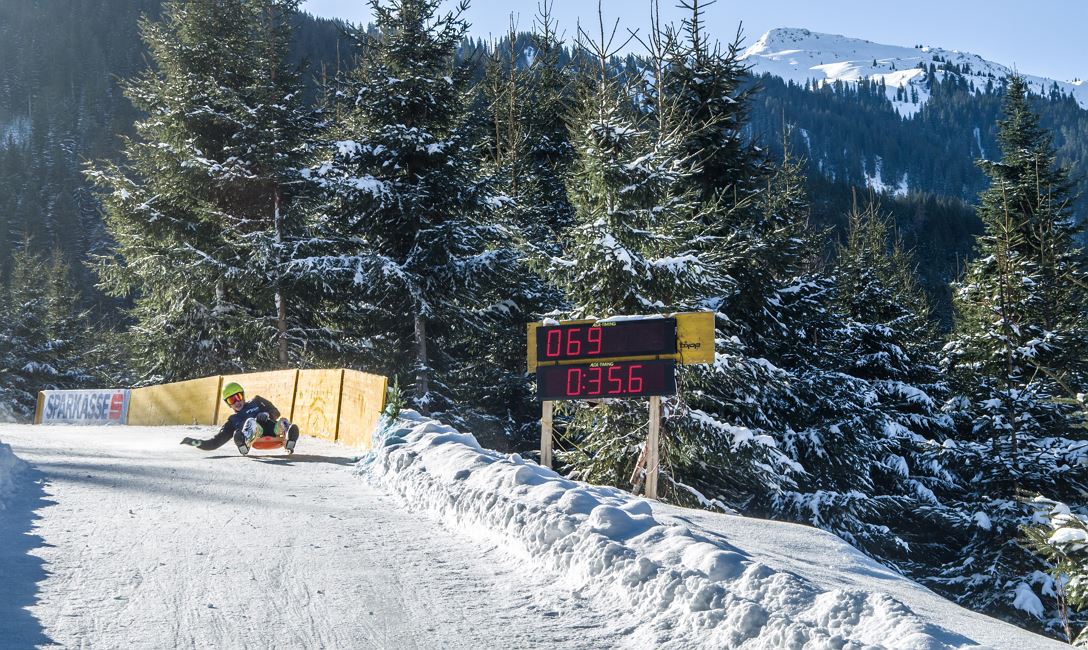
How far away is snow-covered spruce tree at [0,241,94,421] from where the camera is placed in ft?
129

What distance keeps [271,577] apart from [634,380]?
687cm

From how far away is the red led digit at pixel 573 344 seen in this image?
12643 millimetres

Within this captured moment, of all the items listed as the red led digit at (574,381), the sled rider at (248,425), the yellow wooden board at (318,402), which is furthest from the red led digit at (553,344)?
the yellow wooden board at (318,402)

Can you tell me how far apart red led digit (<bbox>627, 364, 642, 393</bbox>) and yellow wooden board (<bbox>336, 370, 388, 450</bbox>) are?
3.91m

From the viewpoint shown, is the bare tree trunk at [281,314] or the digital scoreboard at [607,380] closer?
the digital scoreboard at [607,380]

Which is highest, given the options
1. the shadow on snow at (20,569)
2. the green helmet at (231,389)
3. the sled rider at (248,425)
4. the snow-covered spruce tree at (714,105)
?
the snow-covered spruce tree at (714,105)

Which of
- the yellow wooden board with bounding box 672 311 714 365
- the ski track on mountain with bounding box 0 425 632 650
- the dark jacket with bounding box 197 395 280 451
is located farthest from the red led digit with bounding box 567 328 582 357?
the dark jacket with bounding box 197 395 280 451

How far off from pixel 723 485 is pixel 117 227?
67.1 feet

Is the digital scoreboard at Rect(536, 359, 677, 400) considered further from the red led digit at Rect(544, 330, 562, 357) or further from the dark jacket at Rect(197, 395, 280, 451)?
the dark jacket at Rect(197, 395, 280, 451)

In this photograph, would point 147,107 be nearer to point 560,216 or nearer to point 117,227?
point 117,227

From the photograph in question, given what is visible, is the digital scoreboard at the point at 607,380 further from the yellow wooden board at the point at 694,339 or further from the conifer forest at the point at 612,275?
the conifer forest at the point at 612,275

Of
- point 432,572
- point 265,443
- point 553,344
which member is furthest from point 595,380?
point 432,572

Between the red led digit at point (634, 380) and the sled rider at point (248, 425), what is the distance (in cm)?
520

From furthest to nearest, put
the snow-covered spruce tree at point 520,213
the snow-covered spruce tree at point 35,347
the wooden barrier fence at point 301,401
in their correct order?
the snow-covered spruce tree at point 35,347 → the snow-covered spruce tree at point 520,213 → the wooden barrier fence at point 301,401
